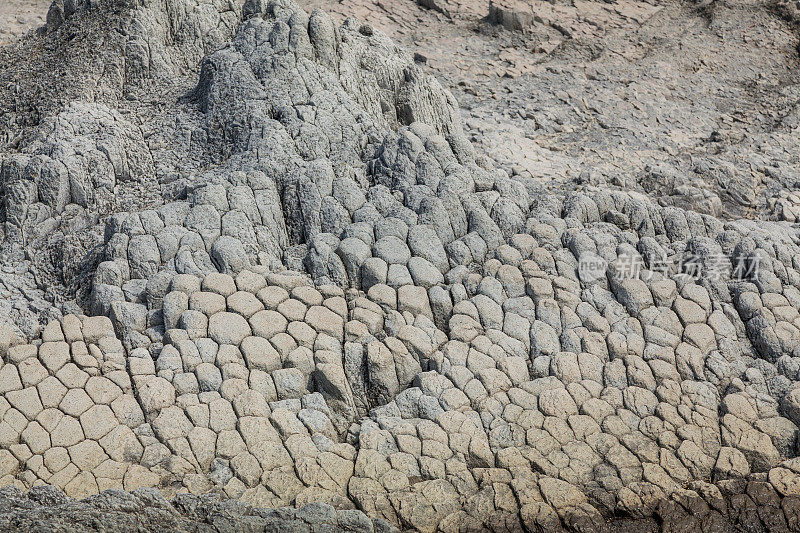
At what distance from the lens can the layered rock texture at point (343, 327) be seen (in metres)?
4.59

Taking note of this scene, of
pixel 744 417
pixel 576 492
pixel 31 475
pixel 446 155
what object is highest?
pixel 446 155

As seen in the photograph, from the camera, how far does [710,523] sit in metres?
4.67

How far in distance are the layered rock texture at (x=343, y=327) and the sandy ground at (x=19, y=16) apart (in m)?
4.36

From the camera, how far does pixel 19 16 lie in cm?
1134

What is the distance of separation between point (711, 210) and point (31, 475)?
21.1ft

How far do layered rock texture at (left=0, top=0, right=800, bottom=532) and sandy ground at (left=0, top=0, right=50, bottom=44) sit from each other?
436cm

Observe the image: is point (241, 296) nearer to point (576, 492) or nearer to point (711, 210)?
point (576, 492)

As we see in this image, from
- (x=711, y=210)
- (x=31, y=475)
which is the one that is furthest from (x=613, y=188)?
(x=31, y=475)
